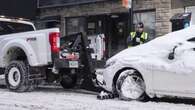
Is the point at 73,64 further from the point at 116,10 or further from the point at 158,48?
the point at 116,10

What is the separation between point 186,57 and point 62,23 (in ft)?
44.0

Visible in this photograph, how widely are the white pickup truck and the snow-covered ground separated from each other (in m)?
0.35

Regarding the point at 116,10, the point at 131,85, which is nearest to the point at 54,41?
the point at 131,85

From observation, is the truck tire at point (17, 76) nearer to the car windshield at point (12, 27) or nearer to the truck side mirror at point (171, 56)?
the car windshield at point (12, 27)

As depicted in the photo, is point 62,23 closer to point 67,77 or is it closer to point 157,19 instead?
point 157,19

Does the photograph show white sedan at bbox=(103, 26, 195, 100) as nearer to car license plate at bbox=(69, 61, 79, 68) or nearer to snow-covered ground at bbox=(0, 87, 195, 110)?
snow-covered ground at bbox=(0, 87, 195, 110)

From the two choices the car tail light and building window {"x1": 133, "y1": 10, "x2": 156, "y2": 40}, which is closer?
the car tail light

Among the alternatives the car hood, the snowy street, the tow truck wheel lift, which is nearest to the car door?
the car hood

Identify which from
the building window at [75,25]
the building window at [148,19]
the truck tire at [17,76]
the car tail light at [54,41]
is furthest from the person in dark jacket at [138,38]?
the building window at [75,25]

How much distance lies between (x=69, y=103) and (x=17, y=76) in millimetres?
2739

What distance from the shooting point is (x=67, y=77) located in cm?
1371

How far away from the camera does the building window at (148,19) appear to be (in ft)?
65.8

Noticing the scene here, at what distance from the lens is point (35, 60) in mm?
12898

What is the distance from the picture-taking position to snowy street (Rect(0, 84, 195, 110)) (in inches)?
397
